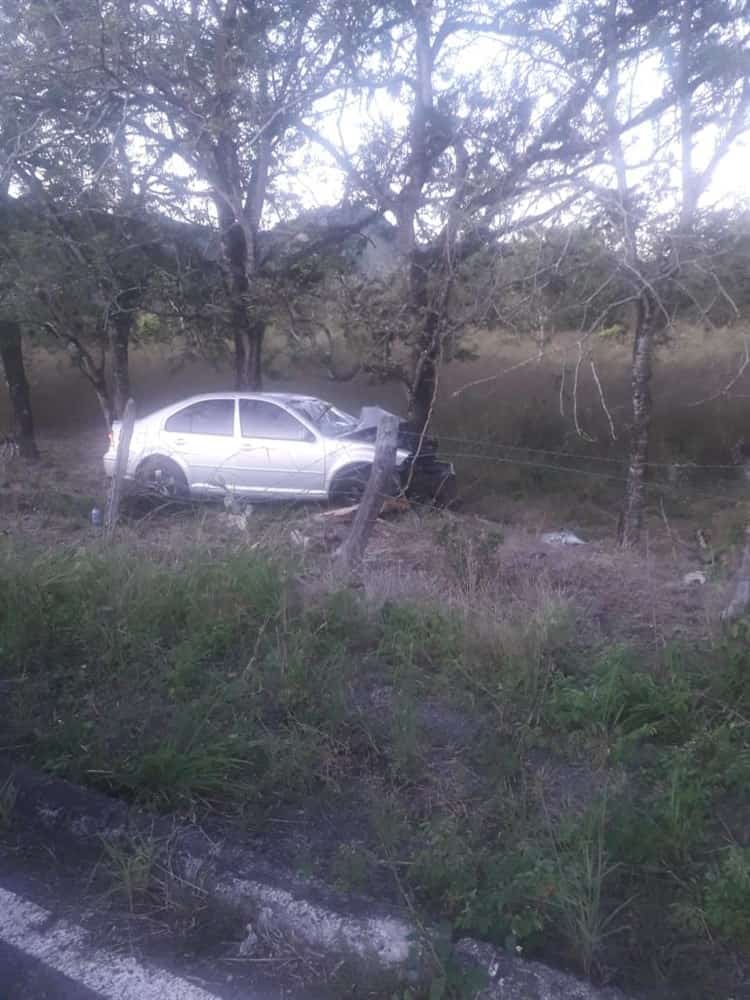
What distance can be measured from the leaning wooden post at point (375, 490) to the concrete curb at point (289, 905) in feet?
9.67

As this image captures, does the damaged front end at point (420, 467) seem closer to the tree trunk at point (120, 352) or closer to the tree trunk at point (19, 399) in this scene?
the tree trunk at point (120, 352)

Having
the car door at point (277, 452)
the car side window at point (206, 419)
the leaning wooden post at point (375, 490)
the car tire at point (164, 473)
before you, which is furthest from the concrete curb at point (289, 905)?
the car side window at point (206, 419)

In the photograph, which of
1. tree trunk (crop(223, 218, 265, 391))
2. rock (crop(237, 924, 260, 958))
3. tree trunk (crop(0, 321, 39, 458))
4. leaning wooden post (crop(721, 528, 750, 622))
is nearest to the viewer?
rock (crop(237, 924, 260, 958))

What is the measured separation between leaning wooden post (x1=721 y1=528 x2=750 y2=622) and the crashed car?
549 centimetres

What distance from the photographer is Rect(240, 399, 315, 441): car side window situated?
39.2 feet

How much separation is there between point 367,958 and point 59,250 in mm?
12709

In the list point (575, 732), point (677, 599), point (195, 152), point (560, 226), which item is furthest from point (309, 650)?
point (195, 152)

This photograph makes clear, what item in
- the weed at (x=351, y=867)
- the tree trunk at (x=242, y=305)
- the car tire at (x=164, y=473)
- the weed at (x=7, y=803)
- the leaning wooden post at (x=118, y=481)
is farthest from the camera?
the tree trunk at (x=242, y=305)

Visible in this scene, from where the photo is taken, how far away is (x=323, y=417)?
12242 millimetres

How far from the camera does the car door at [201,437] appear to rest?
1207 cm

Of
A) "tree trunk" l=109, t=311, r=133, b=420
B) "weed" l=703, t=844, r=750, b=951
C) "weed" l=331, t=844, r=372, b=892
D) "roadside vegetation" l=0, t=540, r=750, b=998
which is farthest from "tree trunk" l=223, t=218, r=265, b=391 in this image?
"weed" l=703, t=844, r=750, b=951

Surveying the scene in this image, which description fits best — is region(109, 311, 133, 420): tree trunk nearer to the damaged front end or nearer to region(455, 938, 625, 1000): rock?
the damaged front end

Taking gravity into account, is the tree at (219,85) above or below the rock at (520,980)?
above

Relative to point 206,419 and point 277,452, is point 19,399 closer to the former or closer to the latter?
point 206,419
